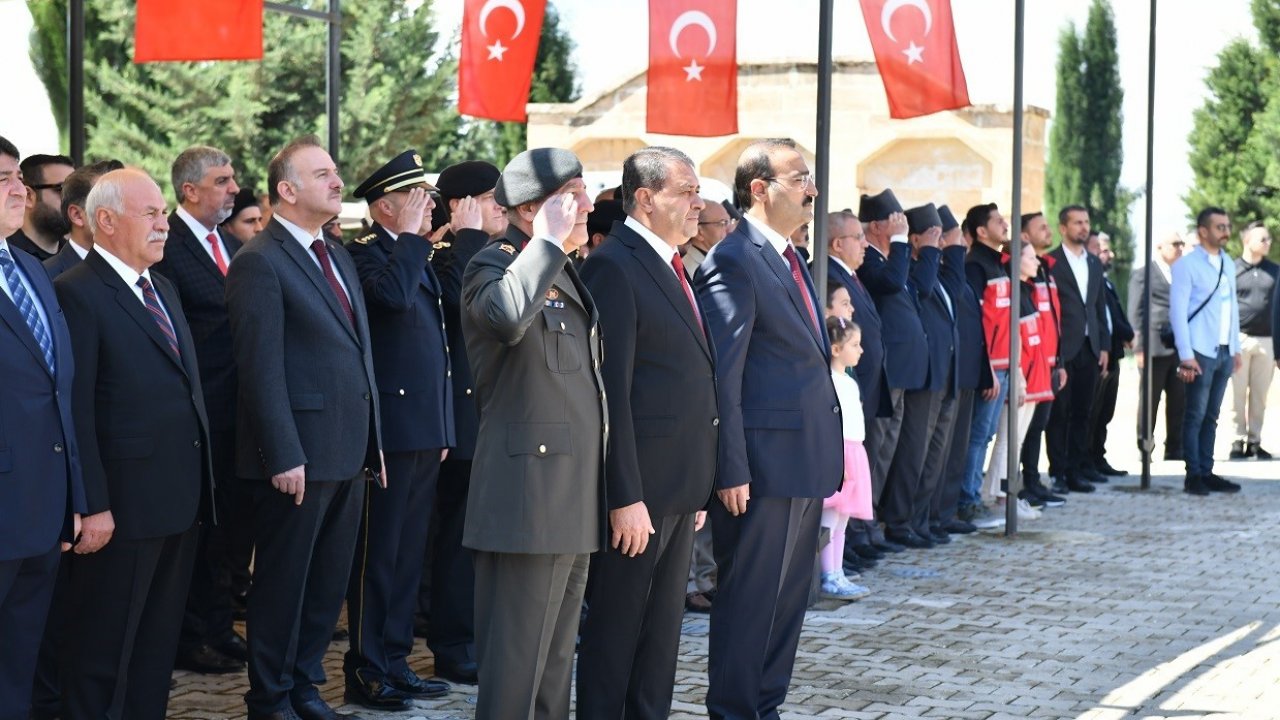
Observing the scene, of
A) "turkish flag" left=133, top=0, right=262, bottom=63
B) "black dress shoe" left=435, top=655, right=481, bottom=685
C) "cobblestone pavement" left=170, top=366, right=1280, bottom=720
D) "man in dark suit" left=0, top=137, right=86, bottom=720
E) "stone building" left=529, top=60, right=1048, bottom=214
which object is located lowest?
"cobblestone pavement" left=170, top=366, right=1280, bottom=720

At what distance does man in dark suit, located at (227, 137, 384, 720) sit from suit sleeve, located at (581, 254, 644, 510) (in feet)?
3.55

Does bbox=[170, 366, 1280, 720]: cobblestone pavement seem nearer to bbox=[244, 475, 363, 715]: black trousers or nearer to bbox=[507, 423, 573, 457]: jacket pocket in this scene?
bbox=[244, 475, 363, 715]: black trousers

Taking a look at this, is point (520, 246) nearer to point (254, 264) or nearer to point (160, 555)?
point (254, 264)

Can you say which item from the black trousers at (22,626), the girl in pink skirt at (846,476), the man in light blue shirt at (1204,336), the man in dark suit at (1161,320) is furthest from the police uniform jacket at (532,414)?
the man in dark suit at (1161,320)

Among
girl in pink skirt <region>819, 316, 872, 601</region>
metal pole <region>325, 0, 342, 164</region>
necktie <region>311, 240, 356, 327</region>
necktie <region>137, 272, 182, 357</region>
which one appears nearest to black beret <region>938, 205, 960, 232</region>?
girl in pink skirt <region>819, 316, 872, 601</region>

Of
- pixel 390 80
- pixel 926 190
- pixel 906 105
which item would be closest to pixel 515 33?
pixel 906 105

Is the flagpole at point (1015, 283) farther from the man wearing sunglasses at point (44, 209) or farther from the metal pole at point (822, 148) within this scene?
the man wearing sunglasses at point (44, 209)

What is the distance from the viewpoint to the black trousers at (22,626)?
481 centimetres

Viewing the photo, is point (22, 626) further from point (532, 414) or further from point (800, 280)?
point (800, 280)

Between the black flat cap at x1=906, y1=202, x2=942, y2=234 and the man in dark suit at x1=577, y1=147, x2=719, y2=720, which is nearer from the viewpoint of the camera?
the man in dark suit at x1=577, y1=147, x2=719, y2=720

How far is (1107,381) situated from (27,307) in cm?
1128

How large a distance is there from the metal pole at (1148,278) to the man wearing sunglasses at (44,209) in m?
9.24

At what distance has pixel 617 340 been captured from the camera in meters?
5.14

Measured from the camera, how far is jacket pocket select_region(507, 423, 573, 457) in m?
4.71
